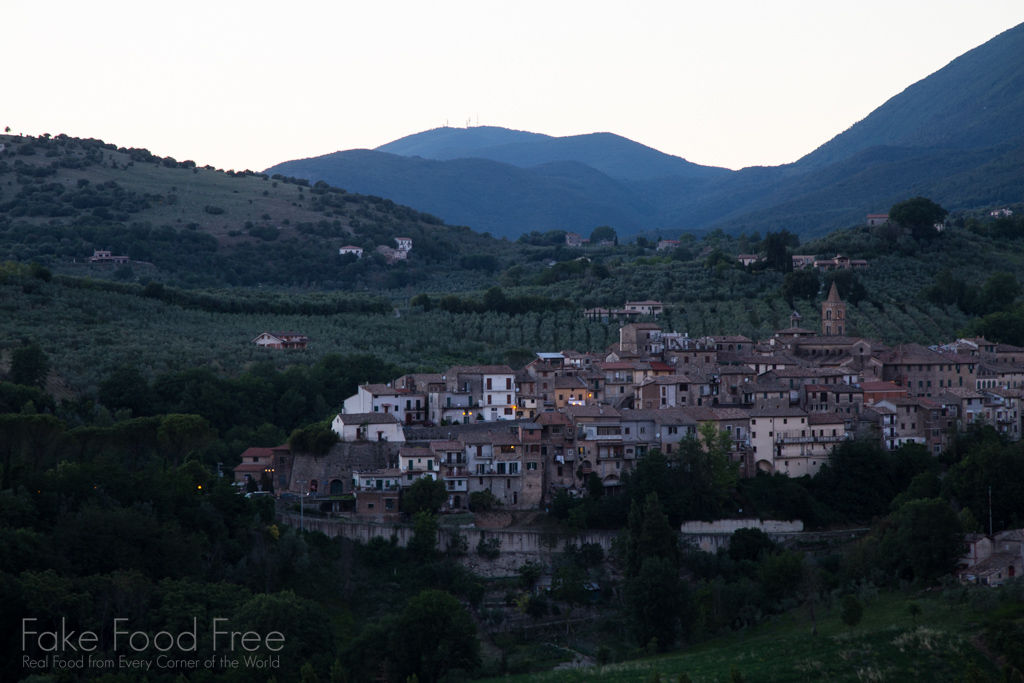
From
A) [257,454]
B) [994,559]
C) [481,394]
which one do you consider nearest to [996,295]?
[481,394]

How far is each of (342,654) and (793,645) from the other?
13.8m

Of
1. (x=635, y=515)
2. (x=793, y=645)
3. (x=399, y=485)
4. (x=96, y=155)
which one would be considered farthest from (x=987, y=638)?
(x=96, y=155)

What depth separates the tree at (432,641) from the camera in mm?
35594

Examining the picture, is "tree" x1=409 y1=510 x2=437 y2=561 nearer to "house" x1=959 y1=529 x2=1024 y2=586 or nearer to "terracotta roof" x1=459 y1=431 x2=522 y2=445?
"terracotta roof" x1=459 y1=431 x2=522 y2=445

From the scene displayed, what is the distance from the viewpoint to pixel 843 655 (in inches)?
1294

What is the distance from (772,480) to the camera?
50.8 meters

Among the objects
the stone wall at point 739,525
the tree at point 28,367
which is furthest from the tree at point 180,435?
the stone wall at point 739,525

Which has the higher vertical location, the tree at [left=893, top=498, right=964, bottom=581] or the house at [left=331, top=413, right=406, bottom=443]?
the house at [left=331, top=413, right=406, bottom=443]

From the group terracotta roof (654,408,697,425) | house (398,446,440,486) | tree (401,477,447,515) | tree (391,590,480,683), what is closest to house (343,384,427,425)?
house (398,446,440,486)

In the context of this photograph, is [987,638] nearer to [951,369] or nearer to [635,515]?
[635,515]

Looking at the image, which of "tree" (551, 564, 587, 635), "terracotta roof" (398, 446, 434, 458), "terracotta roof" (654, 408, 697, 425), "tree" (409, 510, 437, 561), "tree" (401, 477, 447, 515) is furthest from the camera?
"terracotta roof" (654, 408, 697, 425)

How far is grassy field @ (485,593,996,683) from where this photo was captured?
1244 inches

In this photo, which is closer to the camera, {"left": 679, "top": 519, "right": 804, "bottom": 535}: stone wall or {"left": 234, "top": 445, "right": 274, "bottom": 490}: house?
{"left": 679, "top": 519, "right": 804, "bottom": 535}: stone wall

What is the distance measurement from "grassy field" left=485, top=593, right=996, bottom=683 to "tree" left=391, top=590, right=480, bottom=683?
207 cm
